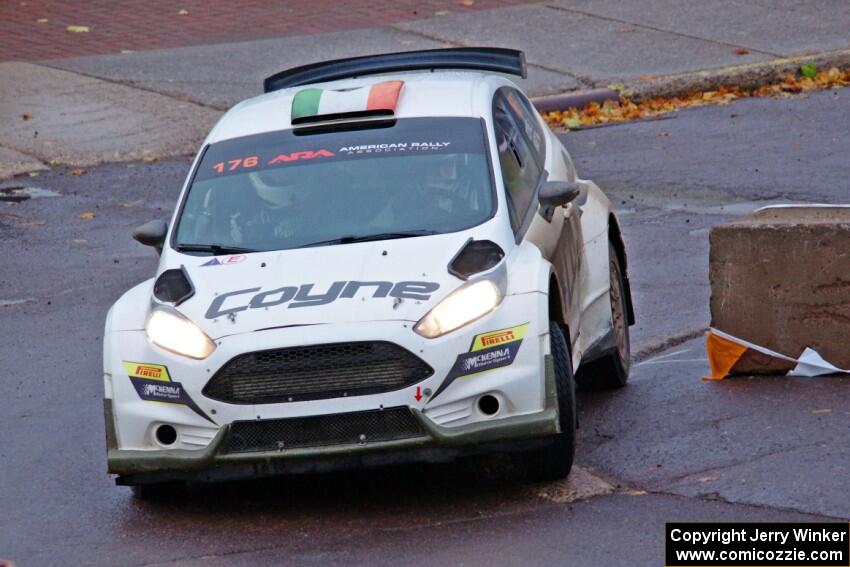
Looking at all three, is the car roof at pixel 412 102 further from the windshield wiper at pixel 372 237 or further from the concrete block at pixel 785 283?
the concrete block at pixel 785 283

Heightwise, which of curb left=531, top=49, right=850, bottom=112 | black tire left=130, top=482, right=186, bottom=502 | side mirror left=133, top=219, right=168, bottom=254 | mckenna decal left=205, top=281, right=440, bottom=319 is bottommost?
curb left=531, top=49, right=850, bottom=112

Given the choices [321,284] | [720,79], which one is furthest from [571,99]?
[321,284]

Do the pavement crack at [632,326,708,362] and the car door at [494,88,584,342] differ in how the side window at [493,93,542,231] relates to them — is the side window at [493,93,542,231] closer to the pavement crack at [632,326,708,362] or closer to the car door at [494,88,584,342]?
the car door at [494,88,584,342]

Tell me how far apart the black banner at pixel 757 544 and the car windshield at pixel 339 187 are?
6.09 ft

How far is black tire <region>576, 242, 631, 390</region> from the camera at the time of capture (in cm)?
855

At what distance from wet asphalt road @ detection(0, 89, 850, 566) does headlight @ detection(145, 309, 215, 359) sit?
76cm

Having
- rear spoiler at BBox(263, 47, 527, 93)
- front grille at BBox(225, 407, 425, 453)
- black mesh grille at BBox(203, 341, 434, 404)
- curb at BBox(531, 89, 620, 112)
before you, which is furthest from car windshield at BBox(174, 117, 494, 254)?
curb at BBox(531, 89, 620, 112)

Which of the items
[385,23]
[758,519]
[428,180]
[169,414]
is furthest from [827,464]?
[385,23]

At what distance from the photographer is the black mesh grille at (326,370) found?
6469 mm

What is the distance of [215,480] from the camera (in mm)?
6711

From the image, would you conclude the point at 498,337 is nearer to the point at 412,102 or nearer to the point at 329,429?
the point at 329,429

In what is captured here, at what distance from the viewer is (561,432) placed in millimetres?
6742

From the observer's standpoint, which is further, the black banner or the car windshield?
the car windshield

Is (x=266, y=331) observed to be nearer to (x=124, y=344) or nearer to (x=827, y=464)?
(x=124, y=344)
